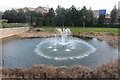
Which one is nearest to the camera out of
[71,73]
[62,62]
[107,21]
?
[71,73]

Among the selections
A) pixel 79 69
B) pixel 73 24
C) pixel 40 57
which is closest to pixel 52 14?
pixel 73 24

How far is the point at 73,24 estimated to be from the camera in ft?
66.9

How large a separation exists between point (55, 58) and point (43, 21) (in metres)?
15.9

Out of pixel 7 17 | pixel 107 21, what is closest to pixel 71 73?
pixel 107 21

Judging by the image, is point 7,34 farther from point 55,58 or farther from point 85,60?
point 85,60

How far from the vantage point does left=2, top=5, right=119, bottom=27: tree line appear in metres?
19.2

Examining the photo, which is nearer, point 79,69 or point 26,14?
point 79,69

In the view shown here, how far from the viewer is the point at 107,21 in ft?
65.9

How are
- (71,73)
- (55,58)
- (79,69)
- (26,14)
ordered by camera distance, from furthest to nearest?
1. (26,14)
2. (55,58)
3. (79,69)
4. (71,73)

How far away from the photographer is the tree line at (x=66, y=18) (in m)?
19.2

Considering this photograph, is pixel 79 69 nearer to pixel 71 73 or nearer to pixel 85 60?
pixel 71 73

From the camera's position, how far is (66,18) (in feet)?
67.3

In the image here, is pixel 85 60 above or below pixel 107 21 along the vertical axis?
below

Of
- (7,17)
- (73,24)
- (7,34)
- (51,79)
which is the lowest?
(51,79)
